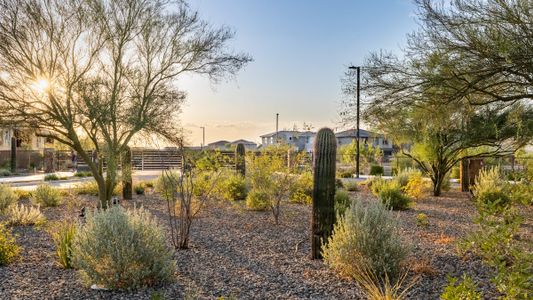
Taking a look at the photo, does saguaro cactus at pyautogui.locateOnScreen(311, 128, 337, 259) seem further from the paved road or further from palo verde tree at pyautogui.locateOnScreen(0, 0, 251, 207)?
the paved road

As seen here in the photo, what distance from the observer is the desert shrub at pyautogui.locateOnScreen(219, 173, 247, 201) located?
12.7m

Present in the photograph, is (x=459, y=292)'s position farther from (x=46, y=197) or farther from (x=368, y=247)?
(x=46, y=197)

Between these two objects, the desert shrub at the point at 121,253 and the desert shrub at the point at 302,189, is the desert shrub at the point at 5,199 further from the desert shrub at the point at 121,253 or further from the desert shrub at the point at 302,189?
the desert shrub at the point at 302,189

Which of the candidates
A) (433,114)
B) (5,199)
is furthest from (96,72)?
(433,114)

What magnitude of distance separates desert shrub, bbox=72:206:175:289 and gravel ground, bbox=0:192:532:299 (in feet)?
0.49

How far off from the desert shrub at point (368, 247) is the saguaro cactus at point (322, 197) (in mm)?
673

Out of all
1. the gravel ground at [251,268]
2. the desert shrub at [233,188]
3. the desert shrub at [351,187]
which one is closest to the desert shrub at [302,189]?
the gravel ground at [251,268]

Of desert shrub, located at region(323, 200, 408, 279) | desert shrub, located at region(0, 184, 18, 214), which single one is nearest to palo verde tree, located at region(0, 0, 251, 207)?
desert shrub, located at region(0, 184, 18, 214)

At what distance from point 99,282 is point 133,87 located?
7.36 m

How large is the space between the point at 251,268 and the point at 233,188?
7133mm

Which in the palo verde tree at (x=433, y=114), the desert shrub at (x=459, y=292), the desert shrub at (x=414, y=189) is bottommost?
the desert shrub at (x=459, y=292)

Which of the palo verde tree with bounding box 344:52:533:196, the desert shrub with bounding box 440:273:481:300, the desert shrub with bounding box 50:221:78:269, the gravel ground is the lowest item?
the gravel ground

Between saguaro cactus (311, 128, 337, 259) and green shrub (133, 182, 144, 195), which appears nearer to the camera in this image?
saguaro cactus (311, 128, 337, 259)

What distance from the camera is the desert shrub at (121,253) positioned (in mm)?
4762
